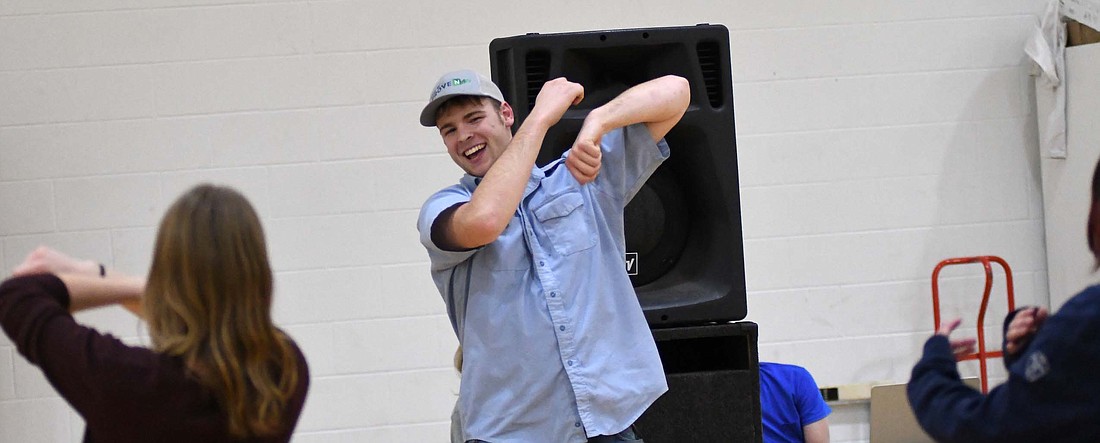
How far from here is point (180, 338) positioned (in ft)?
4.52

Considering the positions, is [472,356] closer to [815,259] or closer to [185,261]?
[185,261]

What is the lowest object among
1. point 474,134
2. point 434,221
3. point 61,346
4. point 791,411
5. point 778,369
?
point 791,411

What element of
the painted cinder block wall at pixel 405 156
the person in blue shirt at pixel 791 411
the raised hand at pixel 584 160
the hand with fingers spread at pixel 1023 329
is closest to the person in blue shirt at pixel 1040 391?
the hand with fingers spread at pixel 1023 329

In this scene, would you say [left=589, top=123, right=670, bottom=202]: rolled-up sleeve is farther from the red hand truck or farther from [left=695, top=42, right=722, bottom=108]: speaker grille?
the red hand truck

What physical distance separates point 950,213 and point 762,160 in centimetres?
64

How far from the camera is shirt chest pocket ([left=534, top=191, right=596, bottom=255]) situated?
2.05 m

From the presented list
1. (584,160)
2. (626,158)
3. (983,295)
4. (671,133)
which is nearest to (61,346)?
(584,160)

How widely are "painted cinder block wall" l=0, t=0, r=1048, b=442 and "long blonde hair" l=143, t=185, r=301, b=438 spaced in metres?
2.29

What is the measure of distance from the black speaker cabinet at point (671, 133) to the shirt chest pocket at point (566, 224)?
1.06 feet

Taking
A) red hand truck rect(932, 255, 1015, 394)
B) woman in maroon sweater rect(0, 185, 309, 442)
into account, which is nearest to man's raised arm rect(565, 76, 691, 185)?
woman in maroon sweater rect(0, 185, 309, 442)

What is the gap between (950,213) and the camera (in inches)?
151

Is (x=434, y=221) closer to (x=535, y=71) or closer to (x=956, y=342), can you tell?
(x=535, y=71)

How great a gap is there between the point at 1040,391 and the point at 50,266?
1126 millimetres

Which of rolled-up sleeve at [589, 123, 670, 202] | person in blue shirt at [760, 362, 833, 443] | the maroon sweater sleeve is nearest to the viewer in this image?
the maroon sweater sleeve
